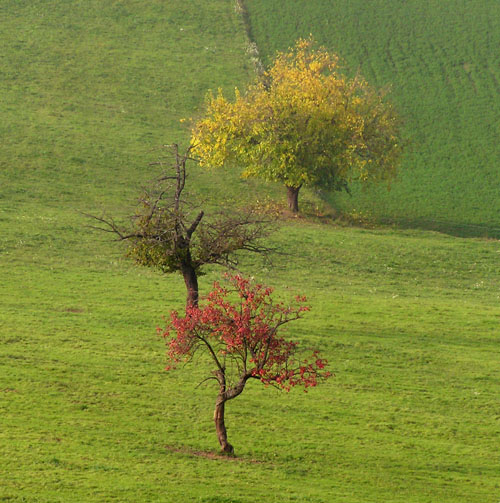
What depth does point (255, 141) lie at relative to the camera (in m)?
79.1

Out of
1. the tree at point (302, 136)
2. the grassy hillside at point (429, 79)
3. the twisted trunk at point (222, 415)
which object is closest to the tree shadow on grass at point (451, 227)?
the grassy hillside at point (429, 79)

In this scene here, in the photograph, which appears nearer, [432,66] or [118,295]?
[118,295]

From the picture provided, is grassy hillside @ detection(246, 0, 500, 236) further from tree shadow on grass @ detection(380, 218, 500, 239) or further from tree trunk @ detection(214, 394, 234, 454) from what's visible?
tree trunk @ detection(214, 394, 234, 454)

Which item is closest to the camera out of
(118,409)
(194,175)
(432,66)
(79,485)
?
(79,485)

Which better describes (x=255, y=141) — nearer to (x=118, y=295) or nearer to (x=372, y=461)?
(x=118, y=295)

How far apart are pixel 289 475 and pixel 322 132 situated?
5061 cm

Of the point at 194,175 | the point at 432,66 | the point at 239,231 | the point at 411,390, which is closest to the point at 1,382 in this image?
the point at 239,231

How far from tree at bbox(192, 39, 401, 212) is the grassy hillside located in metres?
8.43

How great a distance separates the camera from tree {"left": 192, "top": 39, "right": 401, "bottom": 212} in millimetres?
78000

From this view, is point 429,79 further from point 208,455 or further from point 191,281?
point 208,455

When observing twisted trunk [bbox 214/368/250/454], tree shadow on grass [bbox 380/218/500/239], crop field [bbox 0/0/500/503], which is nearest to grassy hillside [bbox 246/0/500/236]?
tree shadow on grass [bbox 380/218/500/239]

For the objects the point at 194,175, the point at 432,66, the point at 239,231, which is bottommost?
the point at 239,231

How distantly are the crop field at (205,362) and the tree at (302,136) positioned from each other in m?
4.51

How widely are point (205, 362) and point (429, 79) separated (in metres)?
79.7
